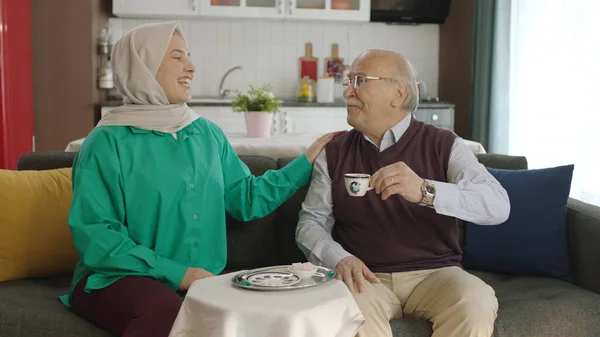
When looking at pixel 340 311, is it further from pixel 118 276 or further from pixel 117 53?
pixel 117 53

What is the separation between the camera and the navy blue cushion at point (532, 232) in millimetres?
2555

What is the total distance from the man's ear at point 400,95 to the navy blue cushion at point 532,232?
54cm

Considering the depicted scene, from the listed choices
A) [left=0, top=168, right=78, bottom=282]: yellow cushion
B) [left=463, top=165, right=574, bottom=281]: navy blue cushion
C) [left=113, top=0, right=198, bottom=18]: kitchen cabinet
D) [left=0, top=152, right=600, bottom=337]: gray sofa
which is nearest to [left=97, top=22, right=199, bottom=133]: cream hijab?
[left=0, top=168, right=78, bottom=282]: yellow cushion

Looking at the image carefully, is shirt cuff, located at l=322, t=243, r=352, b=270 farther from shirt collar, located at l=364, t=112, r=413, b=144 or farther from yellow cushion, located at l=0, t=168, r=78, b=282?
yellow cushion, located at l=0, t=168, r=78, b=282

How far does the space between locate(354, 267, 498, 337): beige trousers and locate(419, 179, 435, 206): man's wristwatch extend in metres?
0.26

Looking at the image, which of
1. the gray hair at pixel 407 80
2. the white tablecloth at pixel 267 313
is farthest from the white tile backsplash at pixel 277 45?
the white tablecloth at pixel 267 313

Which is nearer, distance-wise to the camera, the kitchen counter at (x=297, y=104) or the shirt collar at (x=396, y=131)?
the shirt collar at (x=396, y=131)

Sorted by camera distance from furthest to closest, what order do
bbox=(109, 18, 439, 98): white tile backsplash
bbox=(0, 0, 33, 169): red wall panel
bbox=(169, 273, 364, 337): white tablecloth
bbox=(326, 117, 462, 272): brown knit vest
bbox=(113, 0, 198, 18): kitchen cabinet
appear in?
bbox=(109, 18, 439, 98): white tile backsplash, bbox=(113, 0, 198, 18): kitchen cabinet, bbox=(0, 0, 33, 169): red wall panel, bbox=(326, 117, 462, 272): brown knit vest, bbox=(169, 273, 364, 337): white tablecloth

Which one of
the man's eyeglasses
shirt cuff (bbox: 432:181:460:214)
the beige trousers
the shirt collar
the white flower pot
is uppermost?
the man's eyeglasses

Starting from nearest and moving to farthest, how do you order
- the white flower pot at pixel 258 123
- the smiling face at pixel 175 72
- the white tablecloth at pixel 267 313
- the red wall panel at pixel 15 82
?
the white tablecloth at pixel 267 313 < the smiling face at pixel 175 72 < the white flower pot at pixel 258 123 < the red wall panel at pixel 15 82

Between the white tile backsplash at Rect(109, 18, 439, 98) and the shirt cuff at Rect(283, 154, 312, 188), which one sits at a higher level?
the white tile backsplash at Rect(109, 18, 439, 98)

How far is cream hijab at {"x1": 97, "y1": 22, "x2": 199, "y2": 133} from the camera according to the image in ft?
7.66

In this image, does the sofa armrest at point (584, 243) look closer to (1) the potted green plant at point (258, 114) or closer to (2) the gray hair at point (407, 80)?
(2) the gray hair at point (407, 80)

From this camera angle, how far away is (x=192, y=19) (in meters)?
6.07
